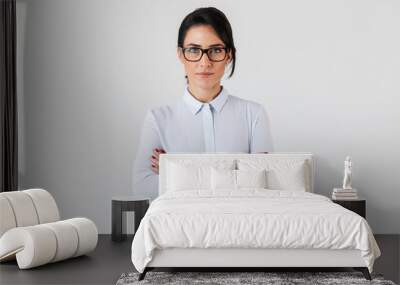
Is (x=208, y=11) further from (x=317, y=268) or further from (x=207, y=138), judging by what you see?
(x=317, y=268)

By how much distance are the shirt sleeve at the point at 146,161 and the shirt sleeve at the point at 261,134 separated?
3.19 feet

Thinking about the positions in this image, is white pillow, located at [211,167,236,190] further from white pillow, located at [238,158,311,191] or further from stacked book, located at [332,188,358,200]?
stacked book, located at [332,188,358,200]

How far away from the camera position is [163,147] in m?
7.07

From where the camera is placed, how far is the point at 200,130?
698 centimetres

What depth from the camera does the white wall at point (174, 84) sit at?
7090mm

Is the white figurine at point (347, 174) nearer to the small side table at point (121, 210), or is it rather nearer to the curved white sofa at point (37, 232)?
the small side table at point (121, 210)

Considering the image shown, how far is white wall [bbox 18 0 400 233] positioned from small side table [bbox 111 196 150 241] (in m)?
0.48

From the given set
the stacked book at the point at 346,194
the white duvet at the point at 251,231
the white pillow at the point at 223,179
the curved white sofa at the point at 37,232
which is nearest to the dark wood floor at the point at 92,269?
the curved white sofa at the point at 37,232

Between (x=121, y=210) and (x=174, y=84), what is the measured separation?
55.7 inches

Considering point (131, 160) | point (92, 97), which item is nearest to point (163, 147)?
point (131, 160)

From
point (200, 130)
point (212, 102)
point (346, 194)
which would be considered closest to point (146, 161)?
point (200, 130)

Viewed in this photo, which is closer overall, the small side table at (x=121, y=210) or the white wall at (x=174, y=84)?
the small side table at (x=121, y=210)

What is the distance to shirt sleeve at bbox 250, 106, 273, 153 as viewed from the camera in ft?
23.0

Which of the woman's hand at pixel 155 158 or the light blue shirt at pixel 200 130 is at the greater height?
the light blue shirt at pixel 200 130
